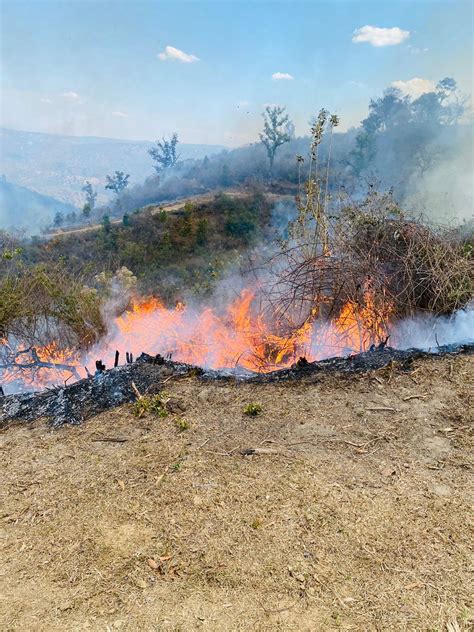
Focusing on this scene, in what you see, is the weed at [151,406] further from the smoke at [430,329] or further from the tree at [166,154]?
the tree at [166,154]

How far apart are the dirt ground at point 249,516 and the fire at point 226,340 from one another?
189 cm

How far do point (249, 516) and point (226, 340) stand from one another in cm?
471

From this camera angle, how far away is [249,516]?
283cm

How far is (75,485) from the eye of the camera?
10.7 feet

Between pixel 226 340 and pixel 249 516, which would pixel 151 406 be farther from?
pixel 226 340

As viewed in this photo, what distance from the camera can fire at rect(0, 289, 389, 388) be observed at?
6.18 m

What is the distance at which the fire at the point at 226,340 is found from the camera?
20.3 ft

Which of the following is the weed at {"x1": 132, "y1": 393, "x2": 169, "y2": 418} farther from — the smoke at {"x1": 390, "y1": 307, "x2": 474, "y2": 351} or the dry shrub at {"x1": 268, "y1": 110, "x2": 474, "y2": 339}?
the smoke at {"x1": 390, "y1": 307, "x2": 474, "y2": 351}

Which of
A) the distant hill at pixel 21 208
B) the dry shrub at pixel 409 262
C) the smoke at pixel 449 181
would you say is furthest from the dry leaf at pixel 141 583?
the distant hill at pixel 21 208

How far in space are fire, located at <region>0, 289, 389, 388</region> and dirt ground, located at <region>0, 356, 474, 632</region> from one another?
6.19 feet

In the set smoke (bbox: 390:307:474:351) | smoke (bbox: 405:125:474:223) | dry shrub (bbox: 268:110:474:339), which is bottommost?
smoke (bbox: 390:307:474:351)

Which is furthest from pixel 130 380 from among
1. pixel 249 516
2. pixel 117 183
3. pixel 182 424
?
pixel 117 183

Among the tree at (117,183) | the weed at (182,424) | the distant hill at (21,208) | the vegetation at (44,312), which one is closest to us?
the weed at (182,424)

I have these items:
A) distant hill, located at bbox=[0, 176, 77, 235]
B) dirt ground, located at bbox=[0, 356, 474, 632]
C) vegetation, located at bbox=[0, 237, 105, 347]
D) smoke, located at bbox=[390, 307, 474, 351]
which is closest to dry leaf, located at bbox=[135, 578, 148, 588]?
dirt ground, located at bbox=[0, 356, 474, 632]
